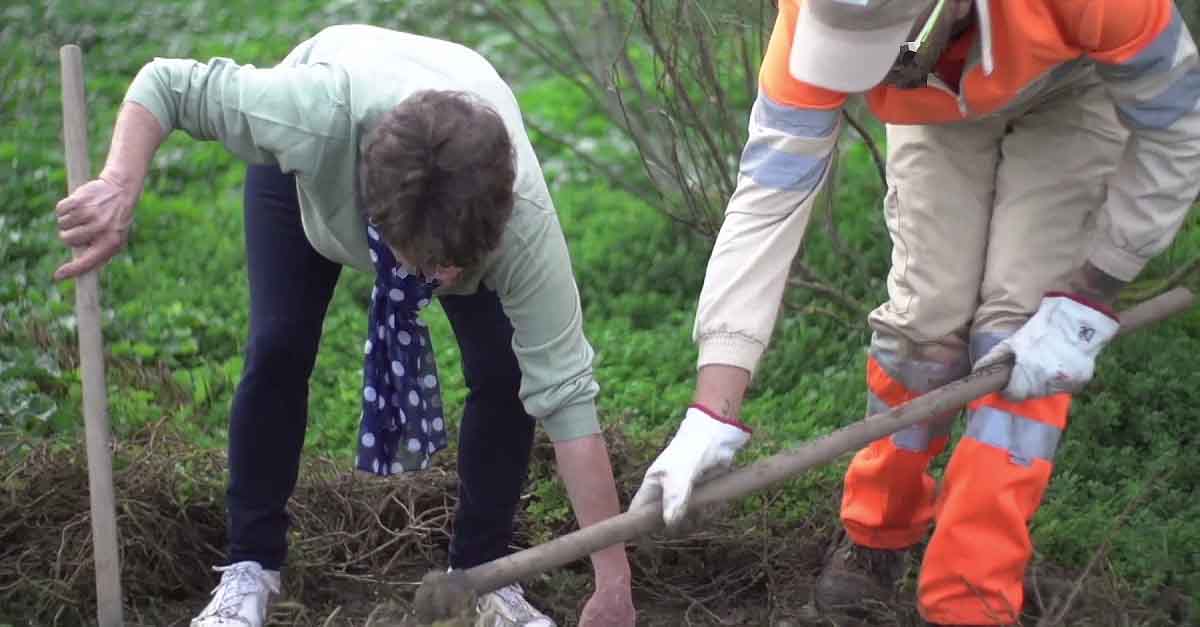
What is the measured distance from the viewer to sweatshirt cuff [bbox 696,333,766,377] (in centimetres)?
276

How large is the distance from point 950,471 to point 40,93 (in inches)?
190

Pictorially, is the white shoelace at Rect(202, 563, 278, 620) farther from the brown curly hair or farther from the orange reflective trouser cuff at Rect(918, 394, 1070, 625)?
the orange reflective trouser cuff at Rect(918, 394, 1070, 625)

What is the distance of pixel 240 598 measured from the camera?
130 inches

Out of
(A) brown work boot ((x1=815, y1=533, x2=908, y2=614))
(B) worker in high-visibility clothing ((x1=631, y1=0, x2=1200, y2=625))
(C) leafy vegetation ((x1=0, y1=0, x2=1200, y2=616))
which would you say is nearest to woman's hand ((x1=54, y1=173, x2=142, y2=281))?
(B) worker in high-visibility clothing ((x1=631, y1=0, x2=1200, y2=625))

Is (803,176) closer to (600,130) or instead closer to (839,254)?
(839,254)

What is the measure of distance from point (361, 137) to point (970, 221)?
1206 mm

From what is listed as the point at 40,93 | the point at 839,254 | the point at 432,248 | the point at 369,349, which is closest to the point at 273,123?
the point at 432,248

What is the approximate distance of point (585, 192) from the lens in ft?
19.7

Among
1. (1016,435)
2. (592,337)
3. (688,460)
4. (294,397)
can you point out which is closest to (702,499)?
(688,460)

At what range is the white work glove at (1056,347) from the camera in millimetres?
2908

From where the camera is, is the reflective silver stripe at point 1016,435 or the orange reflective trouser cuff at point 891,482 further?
the orange reflective trouser cuff at point 891,482

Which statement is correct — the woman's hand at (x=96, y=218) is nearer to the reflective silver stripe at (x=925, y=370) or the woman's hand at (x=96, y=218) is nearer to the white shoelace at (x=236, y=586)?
the white shoelace at (x=236, y=586)

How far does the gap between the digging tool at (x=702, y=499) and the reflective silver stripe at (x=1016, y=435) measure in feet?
0.19

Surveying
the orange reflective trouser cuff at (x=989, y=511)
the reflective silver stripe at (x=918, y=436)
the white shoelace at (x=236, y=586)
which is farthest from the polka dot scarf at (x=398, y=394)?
the orange reflective trouser cuff at (x=989, y=511)
